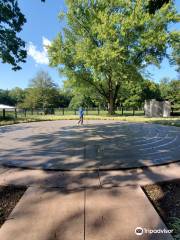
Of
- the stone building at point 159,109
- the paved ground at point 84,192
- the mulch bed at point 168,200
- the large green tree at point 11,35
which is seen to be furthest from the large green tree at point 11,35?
the stone building at point 159,109

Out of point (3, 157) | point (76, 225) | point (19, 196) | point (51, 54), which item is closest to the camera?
point (76, 225)

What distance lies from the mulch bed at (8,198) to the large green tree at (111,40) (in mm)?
18800

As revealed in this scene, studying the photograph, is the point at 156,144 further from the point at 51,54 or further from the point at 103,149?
the point at 51,54

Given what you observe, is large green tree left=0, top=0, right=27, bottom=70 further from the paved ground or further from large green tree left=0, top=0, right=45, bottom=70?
the paved ground

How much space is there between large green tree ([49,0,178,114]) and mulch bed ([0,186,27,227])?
61.7 feet

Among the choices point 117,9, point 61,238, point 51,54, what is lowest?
point 61,238

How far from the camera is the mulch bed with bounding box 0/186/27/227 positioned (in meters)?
2.78

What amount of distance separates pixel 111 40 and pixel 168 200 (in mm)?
21313

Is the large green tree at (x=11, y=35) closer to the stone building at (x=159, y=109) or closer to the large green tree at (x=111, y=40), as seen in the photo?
the large green tree at (x=111, y=40)

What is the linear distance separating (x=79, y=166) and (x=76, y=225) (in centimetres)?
232

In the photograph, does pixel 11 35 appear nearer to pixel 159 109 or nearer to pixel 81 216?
pixel 81 216

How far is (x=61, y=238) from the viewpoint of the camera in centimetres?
225

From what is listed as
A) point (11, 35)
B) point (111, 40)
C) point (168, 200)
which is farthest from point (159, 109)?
point (168, 200)

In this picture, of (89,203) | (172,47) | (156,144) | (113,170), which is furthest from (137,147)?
(172,47)
